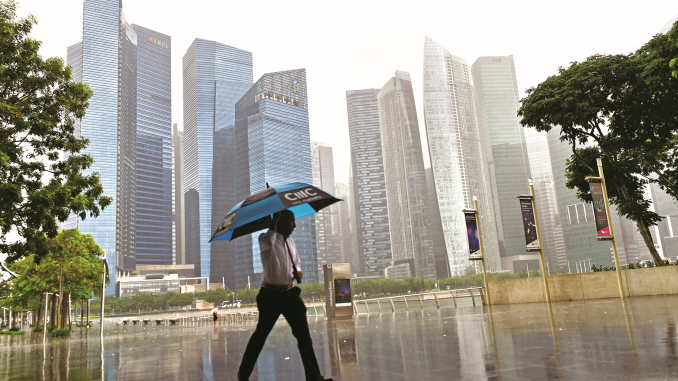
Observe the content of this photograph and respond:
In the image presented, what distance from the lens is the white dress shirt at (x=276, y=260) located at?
16.7 ft

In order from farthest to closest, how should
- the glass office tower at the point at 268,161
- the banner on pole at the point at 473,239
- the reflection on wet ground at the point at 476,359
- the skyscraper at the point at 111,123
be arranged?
1. the glass office tower at the point at 268,161
2. the skyscraper at the point at 111,123
3. the banner on pole at the point at 473,239
4. the reflection on wet ground at the point at 476,359

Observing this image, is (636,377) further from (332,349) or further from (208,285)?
(208,285)

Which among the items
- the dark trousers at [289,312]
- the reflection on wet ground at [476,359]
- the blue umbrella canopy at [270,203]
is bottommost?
the reflection on wet ground at [476,359]

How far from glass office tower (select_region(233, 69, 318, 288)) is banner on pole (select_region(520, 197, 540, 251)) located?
509ft

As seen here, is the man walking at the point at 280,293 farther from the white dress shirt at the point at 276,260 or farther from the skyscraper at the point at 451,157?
the skyscraper at the point at 451,157

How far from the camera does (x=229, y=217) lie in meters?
5.66

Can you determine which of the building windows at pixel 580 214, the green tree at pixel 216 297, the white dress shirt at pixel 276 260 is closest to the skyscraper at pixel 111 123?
the green tree at pixel 216 297

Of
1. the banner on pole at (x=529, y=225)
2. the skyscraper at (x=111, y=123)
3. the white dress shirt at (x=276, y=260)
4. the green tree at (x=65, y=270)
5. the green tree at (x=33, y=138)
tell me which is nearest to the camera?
the white dress shirt at (x=276, y=260)

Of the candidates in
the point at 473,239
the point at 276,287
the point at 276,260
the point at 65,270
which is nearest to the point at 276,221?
the point at 276,260

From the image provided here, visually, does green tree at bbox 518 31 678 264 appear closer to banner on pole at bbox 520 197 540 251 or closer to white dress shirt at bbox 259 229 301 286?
banner on pole at bbox 520 197 540 251

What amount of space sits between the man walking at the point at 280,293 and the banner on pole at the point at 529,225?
17.6 metres

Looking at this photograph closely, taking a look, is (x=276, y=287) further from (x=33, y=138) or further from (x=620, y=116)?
(x=620, y=116)

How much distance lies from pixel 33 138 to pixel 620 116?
1115 inches

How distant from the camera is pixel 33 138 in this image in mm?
15391
